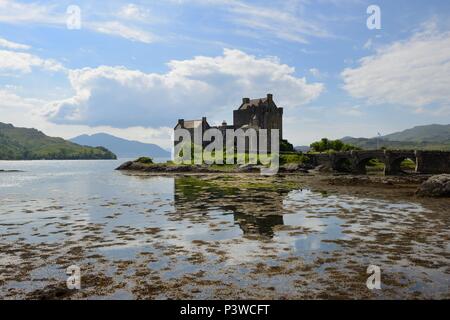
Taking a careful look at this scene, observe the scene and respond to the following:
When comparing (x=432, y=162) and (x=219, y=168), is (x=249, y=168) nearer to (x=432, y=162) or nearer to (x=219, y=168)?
(x=219, y=168)

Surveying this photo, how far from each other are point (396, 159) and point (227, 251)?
92.4 m

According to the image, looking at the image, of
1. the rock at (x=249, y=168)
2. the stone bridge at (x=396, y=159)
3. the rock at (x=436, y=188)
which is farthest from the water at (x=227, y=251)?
the stone bridge at (x=396, y=159)

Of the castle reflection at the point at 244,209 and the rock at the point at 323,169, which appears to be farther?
the rock at the point at 323,169

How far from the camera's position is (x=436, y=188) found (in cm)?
4094

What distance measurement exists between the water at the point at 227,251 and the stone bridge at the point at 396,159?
229 ft

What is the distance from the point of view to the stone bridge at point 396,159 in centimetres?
9344

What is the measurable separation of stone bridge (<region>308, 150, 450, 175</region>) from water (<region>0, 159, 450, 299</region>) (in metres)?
69.7

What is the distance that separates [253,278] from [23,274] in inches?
354

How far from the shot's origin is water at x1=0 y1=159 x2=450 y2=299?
12680 millimetres
